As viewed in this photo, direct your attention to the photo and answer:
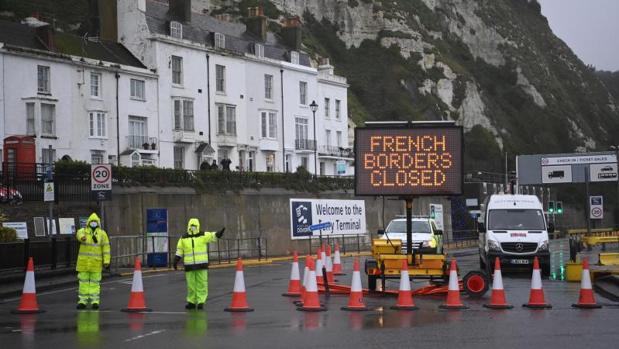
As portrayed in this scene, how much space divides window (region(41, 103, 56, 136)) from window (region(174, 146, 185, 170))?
989 cm

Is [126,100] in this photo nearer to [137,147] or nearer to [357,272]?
[137,147]

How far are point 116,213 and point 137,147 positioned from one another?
17.8 metres

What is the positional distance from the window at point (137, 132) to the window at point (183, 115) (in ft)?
8.68

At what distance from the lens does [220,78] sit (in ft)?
208

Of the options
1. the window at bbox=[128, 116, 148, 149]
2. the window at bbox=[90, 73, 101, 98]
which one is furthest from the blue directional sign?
the window at bbox=[90, 73, 101, 98]

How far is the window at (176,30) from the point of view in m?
61.3

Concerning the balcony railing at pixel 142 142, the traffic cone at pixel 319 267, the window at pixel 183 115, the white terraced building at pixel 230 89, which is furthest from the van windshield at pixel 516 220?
the window at pixel 183 115

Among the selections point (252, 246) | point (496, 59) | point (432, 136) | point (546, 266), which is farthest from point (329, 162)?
point (496, 59)

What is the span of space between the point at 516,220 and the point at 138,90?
112 ft

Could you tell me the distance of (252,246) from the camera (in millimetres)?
47250

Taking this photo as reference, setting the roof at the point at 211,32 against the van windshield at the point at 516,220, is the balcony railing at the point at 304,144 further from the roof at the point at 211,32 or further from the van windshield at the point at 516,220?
the van windshield at the point at 516,220

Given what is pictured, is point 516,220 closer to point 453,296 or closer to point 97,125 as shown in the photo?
point 453,296

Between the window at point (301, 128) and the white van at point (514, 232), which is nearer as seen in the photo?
the white van at point (514, 232)

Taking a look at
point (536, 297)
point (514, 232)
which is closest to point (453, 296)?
point (536, 297)
